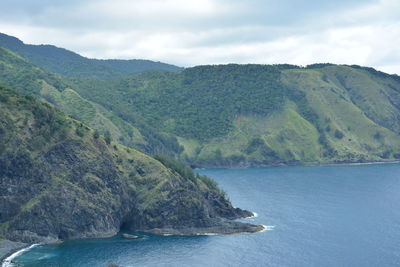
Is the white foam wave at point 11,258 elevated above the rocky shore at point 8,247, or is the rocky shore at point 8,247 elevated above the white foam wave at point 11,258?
the rocky shore at point 8,247

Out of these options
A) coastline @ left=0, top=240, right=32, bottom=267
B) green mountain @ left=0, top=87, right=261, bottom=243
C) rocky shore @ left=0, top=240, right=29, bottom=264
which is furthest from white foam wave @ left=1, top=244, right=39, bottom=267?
green mountain @ left=0, top=87, right=261, bottom=243

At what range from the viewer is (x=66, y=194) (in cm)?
18012

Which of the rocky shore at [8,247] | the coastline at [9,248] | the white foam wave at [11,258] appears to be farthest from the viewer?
the rocky shore at [8,247]

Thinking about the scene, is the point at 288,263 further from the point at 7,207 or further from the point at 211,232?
the point at 7,207

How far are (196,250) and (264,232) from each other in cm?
3349

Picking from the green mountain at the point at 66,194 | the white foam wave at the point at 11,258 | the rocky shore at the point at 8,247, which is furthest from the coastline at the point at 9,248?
the green mountain at the point at 66,194

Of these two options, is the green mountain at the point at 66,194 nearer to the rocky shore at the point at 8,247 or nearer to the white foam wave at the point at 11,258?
the rocky shore at the point at 8,247

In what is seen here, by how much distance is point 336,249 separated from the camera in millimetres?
169125

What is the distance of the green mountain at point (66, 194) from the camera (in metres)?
174

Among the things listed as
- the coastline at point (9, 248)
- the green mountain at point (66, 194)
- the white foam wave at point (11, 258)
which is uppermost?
the green mountain at point (66, 194)

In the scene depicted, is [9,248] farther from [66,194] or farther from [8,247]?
[66,194]

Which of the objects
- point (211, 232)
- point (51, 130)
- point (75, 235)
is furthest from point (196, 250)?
point (51, 130)

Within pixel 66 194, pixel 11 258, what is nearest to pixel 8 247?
pixel 11 258

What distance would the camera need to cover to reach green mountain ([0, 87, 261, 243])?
174375mm
